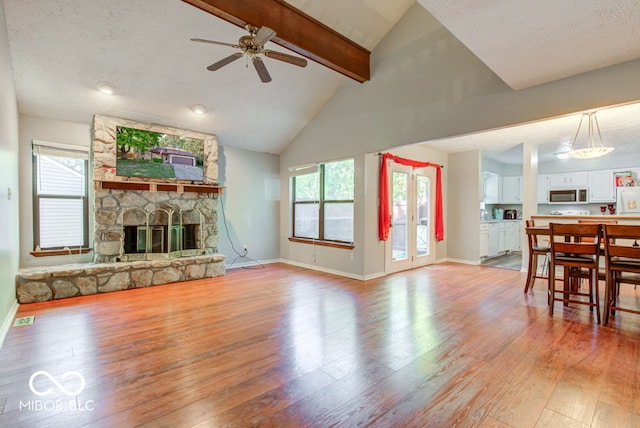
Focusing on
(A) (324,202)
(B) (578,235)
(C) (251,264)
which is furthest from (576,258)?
(C) (251,264)

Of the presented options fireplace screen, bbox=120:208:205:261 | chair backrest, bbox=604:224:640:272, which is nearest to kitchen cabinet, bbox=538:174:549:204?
chair backrest, bbox=604:224:640:272

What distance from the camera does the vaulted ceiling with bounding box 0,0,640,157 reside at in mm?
2295

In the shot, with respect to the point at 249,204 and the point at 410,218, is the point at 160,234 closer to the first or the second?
the point at 249,204

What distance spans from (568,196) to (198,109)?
8.52 m

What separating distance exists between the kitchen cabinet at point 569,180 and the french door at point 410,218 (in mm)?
3641

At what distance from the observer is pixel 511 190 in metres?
8.17

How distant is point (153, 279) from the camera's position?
4.76 metres

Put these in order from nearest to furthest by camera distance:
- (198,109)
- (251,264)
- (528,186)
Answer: (198,109) → (528,186) → (251,264)

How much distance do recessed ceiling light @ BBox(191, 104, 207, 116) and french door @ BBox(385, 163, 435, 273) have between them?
11.1ft

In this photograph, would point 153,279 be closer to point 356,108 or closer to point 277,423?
point 277,423

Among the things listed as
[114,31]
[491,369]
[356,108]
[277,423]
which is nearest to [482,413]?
[491,369]

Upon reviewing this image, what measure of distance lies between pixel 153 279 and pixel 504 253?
7.91m

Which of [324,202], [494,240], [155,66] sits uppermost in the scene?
[155,66]

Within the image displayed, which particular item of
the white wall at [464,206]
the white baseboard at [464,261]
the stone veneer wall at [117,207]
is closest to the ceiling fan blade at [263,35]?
the stone veneer wall at [117,207]
